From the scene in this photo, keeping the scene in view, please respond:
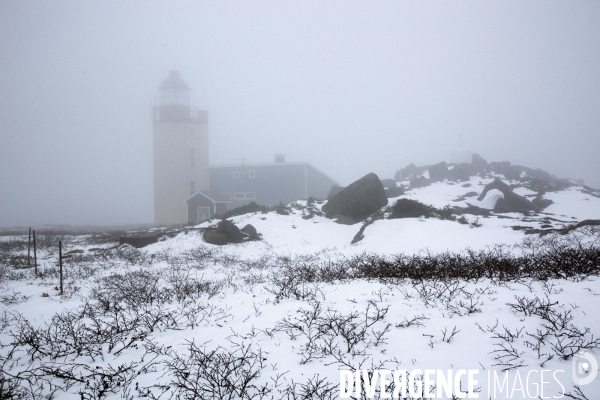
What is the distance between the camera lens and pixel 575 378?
2.50 meters

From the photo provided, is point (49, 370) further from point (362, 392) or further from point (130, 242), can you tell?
point (130, 242)

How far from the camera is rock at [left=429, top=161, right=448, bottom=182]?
32.6 metres

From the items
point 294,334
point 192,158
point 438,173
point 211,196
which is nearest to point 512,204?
point 438,173

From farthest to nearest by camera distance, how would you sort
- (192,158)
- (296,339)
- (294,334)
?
(192,158) → (294,334) → (296,339)

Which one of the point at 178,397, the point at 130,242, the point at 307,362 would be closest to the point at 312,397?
the point at 307,362

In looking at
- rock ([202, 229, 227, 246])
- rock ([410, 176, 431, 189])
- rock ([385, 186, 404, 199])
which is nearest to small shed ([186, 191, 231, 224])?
rock ([202, 229, 227, 246])

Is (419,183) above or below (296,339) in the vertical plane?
above

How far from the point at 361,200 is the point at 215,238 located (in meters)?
8.96

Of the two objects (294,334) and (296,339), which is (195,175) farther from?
(296,339)

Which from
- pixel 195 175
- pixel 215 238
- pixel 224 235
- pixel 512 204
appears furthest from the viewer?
pixel 195 175

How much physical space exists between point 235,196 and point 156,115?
45.6 feet

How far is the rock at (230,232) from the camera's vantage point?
53.8 ft

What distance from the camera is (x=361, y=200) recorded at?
1916 cm

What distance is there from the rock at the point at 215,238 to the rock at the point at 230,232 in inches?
10.0
